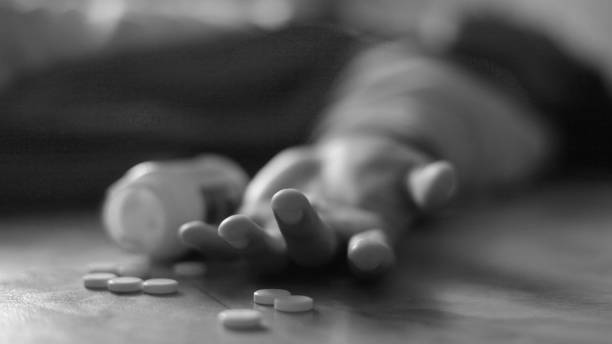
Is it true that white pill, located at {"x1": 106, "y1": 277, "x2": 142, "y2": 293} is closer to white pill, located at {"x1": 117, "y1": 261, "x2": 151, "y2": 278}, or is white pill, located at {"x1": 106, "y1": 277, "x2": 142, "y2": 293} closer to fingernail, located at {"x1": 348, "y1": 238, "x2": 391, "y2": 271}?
white pill, located at {"x1": 117, "y1": 261, "x2": 151, "y2": 278}

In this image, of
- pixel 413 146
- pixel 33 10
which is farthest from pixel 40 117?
pixel 413 146

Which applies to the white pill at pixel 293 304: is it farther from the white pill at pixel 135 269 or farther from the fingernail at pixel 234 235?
the white pill at pixel 135 269

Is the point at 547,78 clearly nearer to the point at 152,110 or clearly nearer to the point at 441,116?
the point at 441,116

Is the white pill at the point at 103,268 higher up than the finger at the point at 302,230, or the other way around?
the finger at the point at 302,230

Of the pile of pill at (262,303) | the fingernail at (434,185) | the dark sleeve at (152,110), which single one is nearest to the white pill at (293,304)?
the pile of pill at (262,303)

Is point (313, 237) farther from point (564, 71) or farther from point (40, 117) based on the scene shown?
point (564, 71)

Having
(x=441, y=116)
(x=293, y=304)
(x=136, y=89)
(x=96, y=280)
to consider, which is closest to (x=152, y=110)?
(x=136, y=89)

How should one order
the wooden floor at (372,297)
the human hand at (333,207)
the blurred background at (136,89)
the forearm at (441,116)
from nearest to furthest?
the wooden floor at (372,297) → the human hand at (333,207) → the forearm at (441,116) → the blurred background at (136,89)
